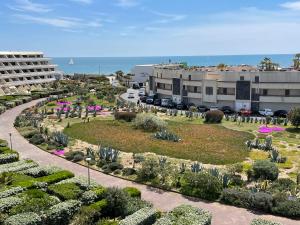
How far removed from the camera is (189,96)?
6994 centimetres

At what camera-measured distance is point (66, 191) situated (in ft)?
75.6

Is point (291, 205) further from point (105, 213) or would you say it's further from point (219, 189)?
point (105, 213)

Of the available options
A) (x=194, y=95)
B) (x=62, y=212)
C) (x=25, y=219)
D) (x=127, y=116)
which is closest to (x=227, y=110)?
(x=194, y=95)

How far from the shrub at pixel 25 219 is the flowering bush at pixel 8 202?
5.26 feet

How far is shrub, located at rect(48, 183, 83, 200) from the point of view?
22520mm

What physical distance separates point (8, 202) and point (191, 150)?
20.6 meters

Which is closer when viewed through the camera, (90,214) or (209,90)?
(90,214)

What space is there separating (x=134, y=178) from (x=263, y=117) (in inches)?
1403

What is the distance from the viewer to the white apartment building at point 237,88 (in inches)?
2414

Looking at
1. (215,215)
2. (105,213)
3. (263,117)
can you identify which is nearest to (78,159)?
(105,213)

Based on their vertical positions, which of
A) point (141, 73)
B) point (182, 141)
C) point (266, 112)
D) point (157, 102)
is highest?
point (141, 73)

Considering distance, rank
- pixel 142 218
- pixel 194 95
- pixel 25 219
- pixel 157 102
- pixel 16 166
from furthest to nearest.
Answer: pixel 157 102
pixel 194 95
pixel 16 166
pixel 142 218
pixel 25 219

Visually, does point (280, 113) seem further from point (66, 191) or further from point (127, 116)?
point (66, 191)

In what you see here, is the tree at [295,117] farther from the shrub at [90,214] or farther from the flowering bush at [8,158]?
the flowering bush at [8,158]
